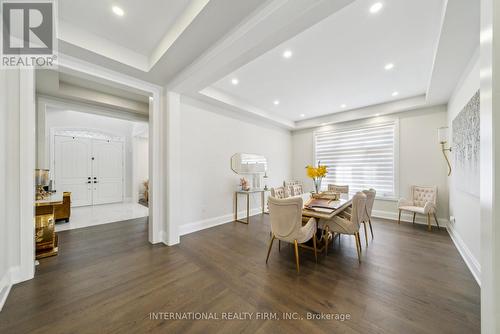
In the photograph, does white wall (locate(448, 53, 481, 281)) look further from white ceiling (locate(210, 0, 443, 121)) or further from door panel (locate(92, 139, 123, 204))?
door panel (locate(92, 139, 123, 204))

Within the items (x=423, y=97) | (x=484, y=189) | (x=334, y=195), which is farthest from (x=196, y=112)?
(x=423, y=97)

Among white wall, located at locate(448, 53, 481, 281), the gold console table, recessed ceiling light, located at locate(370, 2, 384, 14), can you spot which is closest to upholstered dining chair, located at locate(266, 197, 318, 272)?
white wall, located at locate(448, 53, 481, 281)

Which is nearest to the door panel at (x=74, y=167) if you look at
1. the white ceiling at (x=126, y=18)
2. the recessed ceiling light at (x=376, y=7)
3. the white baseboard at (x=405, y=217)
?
the white ceiling at (x=126, y=18)

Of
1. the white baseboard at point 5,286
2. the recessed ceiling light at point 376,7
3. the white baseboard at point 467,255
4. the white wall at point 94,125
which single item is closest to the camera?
the white baseboard at point 5,286

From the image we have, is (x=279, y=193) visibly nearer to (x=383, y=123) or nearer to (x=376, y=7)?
(x=376, y=7)

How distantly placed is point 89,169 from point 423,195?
9451 mm

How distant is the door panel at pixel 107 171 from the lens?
20.3ft

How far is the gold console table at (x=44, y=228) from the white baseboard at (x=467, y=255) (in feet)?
17.3

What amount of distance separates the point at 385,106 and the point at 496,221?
4464mm

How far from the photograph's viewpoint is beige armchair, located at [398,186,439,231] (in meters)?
3.65

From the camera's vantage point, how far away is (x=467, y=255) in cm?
241

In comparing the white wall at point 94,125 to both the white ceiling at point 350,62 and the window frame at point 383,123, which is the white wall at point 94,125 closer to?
the white ceiling at point 350,62

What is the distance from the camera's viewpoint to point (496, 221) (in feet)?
2.91

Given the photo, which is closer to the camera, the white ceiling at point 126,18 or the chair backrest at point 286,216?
the white ceiling at point 126,18
